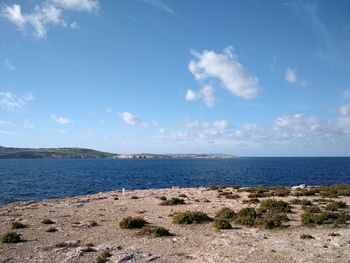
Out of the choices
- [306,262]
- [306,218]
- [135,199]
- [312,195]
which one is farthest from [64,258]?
[312,195]

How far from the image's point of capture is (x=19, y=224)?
84.3 ft

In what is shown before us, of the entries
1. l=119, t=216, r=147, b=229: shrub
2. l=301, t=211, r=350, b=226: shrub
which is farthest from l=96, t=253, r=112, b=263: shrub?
l=301, t=211, r=350, b=226: shrub

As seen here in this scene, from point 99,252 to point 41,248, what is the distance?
146 inches

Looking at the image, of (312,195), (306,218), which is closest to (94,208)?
(306,218)

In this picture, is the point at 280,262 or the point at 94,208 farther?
the point at 94,208

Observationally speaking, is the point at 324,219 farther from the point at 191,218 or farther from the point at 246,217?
the point at 191,218

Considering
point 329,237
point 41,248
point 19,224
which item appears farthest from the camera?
point 19,224

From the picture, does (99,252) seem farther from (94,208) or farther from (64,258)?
(94,208)

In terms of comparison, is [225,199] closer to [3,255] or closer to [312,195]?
[312,195]

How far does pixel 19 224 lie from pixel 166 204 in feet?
53.5

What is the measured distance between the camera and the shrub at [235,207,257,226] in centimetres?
2637

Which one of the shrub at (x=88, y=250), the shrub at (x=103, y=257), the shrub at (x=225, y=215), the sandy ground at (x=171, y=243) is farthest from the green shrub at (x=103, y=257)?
the shrub at (x=225, y=215)

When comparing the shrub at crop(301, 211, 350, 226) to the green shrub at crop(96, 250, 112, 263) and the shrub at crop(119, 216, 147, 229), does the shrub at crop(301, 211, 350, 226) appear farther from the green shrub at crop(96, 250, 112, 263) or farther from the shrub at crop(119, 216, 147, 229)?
the green shrub at crop(96, 250, 112, 263)

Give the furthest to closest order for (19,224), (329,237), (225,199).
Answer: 1. (225,199)
2. (19,224)
3. (329,237)
